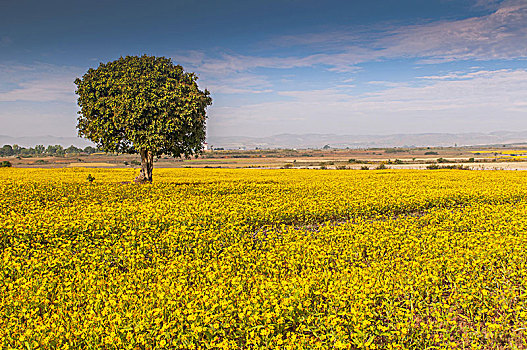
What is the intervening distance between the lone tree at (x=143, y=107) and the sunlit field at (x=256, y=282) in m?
12.6

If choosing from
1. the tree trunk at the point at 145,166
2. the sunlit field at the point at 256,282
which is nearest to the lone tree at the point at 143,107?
the tree trunk at the point at 145,166

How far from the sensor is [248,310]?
20.8ft

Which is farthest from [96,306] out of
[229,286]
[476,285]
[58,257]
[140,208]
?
[140,208]

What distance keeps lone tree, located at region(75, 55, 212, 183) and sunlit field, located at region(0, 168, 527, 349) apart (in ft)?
41.4

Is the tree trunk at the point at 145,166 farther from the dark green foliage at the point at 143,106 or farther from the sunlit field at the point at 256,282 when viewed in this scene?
the sunlit field at the point at 256,282

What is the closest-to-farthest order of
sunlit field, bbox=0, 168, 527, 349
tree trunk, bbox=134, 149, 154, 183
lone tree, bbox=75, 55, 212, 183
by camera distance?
1. sunlit field, bbox=0, 168, 527, 349
2. lone tree, bbox=75, 55, 212, 183
3. tree trunk, bbox=134, 149, 154, 183

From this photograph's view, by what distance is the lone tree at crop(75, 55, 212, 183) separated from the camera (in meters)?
26.9

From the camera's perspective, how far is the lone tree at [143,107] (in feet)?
88.4

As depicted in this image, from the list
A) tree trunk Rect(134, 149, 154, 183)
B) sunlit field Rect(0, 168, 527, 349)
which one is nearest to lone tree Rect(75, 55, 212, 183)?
tree trunk Rect(134, 149, 154, 183)

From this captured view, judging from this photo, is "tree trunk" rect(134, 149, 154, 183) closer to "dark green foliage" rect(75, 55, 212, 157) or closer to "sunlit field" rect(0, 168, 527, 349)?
"dark green foliage" rect(75, 55, 212, 157)

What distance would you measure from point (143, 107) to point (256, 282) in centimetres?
2187

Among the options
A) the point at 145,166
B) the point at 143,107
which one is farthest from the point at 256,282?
the point at 145,166

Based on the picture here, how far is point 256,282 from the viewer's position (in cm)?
757

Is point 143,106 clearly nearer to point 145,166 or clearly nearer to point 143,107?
point 143,107
